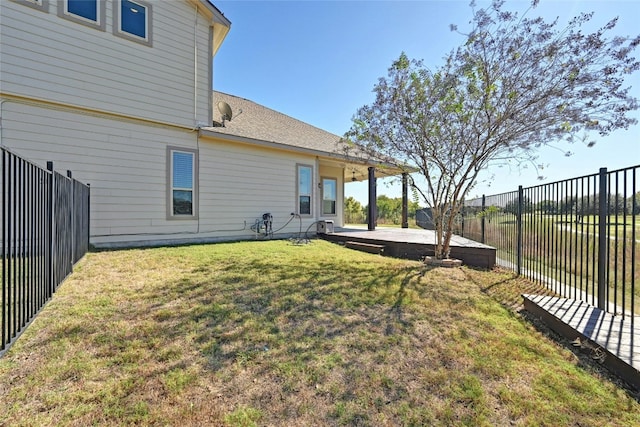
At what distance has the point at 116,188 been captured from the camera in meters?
6.63

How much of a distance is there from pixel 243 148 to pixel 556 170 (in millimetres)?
7380

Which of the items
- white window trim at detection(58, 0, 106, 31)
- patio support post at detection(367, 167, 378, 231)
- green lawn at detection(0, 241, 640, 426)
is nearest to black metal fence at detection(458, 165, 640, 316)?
green lawn at detection(0, 241, 640, 426)

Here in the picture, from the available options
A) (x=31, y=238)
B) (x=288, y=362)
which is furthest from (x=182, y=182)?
(x=288, y=362)

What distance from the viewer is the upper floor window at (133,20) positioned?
21.8 ft

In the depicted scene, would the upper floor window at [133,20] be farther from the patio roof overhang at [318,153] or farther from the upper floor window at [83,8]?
the patio roof overhang at [318,153]

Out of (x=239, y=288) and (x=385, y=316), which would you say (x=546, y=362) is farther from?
(x=239, y=288)

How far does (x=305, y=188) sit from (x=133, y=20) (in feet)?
20.2

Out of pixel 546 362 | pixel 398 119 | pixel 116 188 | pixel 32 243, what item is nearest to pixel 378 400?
pixel 546 362

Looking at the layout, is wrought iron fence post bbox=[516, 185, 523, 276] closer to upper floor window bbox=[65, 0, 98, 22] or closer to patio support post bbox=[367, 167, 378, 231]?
patio support post bbox=[367, 167, 378, 231]

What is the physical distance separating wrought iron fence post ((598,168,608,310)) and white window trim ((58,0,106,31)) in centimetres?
939

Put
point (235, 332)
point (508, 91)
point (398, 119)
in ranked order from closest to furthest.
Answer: point (235, 332), point (508, 91), point (398, 119)

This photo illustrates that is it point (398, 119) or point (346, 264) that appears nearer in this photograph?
point (346, 264)

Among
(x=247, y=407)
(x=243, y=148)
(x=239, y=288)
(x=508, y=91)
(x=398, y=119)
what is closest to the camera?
(x=247, y=407)

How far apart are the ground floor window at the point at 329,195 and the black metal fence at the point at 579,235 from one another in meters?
6.15
